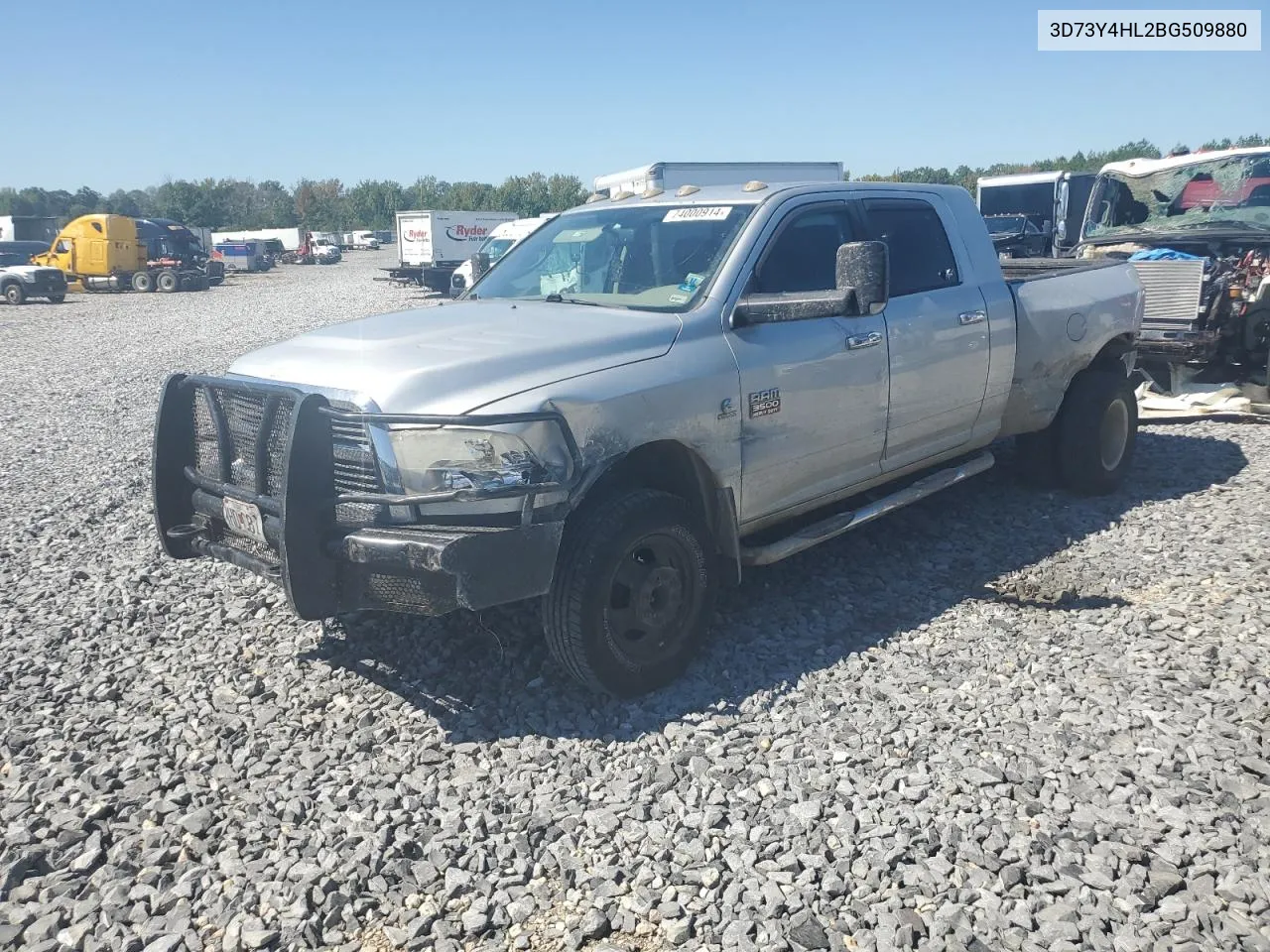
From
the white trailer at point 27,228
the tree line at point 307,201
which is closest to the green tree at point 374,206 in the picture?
the tree line at point 307,201

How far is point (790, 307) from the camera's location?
4207 millimetres

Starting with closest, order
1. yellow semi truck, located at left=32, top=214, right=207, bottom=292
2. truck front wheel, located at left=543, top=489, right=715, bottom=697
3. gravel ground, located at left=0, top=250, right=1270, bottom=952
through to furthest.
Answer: gravel ground, located at left=0, top=250, right=1270, bottom=952
truck front wheel, located at left=543, top=489, right=715, bottom=697
yellow semi truck, located at left=32, top=214, right=207, bottom=292

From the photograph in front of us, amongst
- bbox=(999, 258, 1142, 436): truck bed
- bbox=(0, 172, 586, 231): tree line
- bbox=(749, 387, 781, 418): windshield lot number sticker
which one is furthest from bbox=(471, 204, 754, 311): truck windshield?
bbox=(0, 172, 586, 231): tree line

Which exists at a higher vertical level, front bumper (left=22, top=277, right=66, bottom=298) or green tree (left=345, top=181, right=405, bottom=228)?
green tree (left=345, top=181, right=405, bottom=228)

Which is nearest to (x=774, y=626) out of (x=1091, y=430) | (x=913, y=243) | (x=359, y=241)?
(x=913, y=243)

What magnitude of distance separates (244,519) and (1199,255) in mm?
9652

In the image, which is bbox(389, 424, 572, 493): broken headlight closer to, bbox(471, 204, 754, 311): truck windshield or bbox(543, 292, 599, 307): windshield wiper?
bbox(471, 204, 754, 311): truck windshield

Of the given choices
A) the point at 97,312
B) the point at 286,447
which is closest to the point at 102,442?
the point at 286,447

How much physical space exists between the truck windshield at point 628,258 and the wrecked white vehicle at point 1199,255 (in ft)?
20.7

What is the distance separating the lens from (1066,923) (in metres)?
2.74

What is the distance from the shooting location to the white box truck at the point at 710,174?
17.3 m

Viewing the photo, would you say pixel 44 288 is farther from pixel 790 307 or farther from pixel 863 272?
pixel 863 272

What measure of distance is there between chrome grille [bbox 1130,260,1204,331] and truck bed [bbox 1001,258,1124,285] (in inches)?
92.3

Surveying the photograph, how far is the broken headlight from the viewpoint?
352cm
